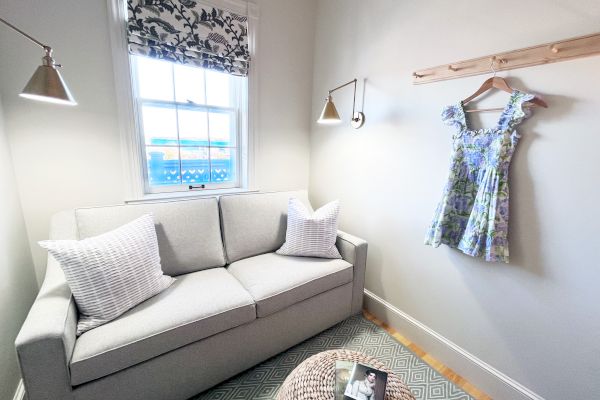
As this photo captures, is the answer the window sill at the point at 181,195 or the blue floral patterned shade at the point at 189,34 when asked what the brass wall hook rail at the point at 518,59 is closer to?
the blue floral patterned shade at the point at 189,34

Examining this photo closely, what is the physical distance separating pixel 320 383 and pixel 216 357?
630 millimetres

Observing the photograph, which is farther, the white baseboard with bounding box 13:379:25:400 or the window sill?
the window sill

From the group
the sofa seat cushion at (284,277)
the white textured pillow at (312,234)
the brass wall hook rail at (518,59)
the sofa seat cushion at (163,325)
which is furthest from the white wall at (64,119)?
the brass wall hook rail at (518,59)

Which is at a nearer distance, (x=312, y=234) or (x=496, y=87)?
(x=496, y=87)

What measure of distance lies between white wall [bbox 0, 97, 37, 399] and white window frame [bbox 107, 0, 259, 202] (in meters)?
0.55

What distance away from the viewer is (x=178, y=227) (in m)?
1.69

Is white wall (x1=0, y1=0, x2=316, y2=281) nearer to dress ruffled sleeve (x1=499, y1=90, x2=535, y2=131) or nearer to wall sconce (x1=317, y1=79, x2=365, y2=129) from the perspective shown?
wall sconce (x1=317, y1=79, x2=365, y2=129)

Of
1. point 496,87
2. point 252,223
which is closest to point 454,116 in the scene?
point 496,87

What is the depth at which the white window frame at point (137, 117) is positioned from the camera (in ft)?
5.50

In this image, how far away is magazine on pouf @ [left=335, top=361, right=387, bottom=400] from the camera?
925mm

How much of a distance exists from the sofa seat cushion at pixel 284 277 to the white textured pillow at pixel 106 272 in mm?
531

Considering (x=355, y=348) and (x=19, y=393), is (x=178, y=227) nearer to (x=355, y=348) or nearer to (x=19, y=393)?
(x=19, y=393)

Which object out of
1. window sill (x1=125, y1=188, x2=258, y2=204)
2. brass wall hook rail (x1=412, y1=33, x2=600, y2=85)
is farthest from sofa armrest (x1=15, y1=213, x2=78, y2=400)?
brass wall hook rail (x1=412, y1=33, x2=600, y2=85)

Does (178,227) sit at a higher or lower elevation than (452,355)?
higher
